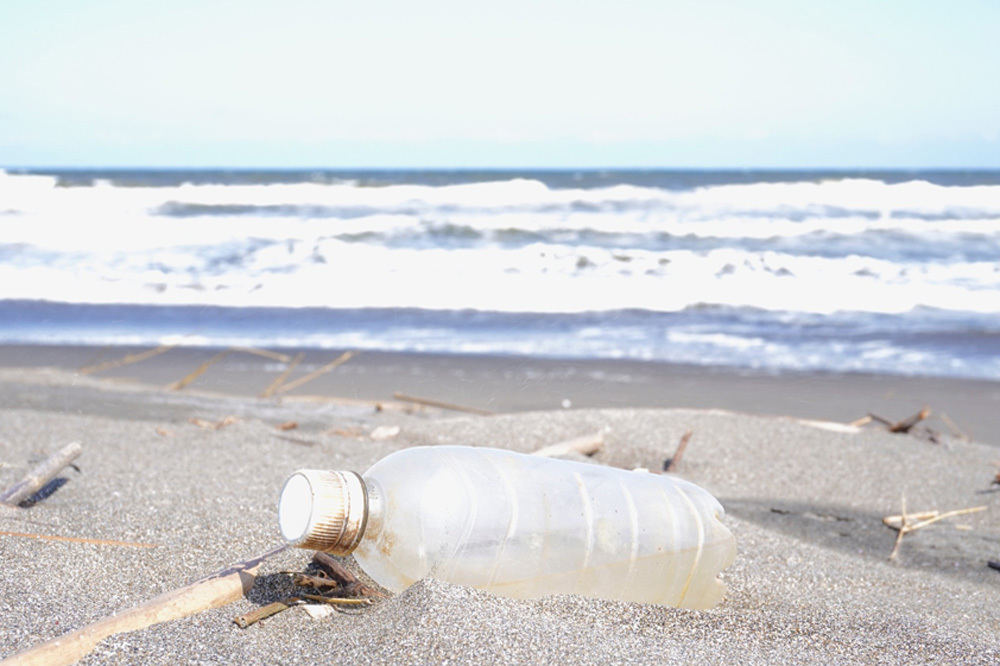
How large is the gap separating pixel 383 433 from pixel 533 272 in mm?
8290

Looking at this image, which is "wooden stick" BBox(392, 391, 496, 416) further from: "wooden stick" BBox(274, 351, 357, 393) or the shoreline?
"wooden stick" BBox(274, 351, 357, 393)

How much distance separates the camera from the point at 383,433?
399 centimetres

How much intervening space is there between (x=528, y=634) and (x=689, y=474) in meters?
2.30

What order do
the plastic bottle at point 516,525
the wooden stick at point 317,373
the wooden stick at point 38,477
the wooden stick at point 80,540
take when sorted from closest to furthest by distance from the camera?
the plastic bottle at point 516,525, the wooden stick at point 80,540, the wooden stick at point 38,477, the wooden stick at point 317,373

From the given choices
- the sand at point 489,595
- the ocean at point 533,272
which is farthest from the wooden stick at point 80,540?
the ocean at point 533,272

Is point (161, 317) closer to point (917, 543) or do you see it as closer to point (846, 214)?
point (917, 543)

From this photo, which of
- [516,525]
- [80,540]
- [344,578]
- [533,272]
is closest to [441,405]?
[80,540]

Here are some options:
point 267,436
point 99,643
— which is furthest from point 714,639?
point 267,436

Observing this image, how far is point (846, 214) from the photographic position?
1731 cm

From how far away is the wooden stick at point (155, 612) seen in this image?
1414mm

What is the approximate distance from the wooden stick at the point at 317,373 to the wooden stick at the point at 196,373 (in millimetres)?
579

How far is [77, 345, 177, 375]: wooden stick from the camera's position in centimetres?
618

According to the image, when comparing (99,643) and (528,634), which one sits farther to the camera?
(528,634)

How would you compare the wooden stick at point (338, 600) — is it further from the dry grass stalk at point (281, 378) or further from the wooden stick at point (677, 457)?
the dry grass stalk at point (281, 378)
